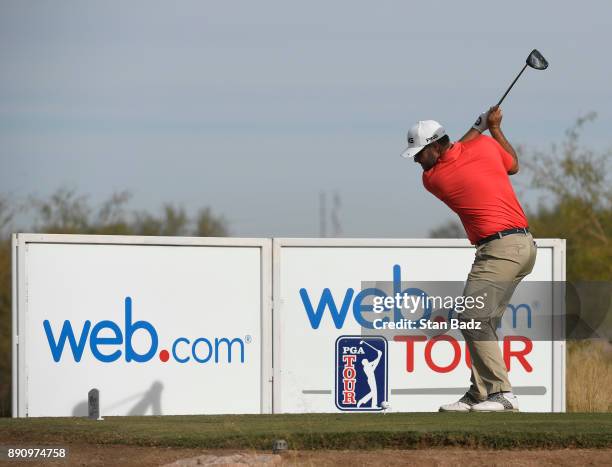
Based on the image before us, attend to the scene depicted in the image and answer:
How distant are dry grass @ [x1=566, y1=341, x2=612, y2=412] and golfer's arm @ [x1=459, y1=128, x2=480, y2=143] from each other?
4.56 m

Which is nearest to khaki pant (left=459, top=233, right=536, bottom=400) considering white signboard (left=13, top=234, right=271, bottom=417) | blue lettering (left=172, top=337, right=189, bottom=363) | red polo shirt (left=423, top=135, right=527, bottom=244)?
red polo shirt (left=423, top=135, right=527, bottom=244)

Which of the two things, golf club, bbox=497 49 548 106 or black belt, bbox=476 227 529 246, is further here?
golf club, bbox=497 49 548 106

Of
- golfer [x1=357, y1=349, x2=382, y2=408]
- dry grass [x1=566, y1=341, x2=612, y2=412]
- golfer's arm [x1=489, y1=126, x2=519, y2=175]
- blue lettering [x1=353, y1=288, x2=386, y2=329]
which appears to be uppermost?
golfer's arm [x1=489, y1=126, x2=519, y2=175]

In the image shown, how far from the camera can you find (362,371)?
12.0m

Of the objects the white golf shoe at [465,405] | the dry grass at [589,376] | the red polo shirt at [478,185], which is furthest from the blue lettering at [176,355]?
the dry grass at [589,376]

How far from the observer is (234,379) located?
39.3ft

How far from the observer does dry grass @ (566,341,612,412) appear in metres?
13.4

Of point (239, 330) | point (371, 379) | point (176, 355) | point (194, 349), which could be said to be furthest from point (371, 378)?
point (176, 355)

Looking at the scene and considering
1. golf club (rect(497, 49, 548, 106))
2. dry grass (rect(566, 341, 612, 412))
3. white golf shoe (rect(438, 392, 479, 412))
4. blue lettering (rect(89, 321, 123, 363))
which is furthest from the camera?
dry grass (rect(566, 341, 612, 412))

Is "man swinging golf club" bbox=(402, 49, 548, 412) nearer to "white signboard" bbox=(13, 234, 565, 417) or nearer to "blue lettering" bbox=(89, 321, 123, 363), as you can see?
"white signboard" bbox=(13, 234, 565, 417)

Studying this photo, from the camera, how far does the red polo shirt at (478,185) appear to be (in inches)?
366

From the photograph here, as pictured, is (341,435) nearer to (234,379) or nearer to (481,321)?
(481,321)

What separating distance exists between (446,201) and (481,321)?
98 cm
